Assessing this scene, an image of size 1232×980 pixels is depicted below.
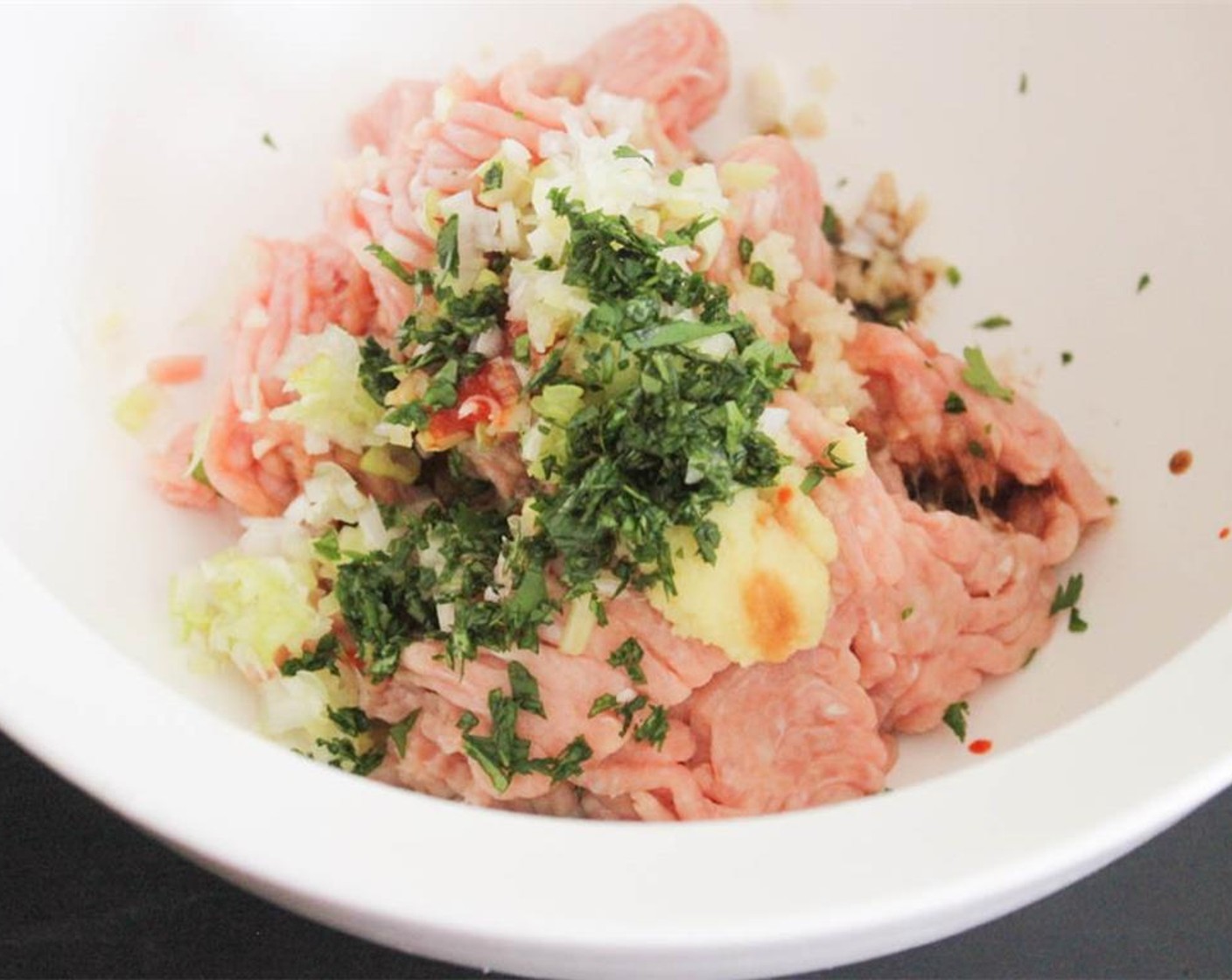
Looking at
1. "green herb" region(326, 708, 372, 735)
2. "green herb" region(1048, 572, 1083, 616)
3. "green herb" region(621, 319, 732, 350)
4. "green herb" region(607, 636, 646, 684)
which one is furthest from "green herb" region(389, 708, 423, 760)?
"green herb" region(1048, 572, 1083, 616)

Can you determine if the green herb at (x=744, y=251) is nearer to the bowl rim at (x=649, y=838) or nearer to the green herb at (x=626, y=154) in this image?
the green herb at (x=626, y=154)

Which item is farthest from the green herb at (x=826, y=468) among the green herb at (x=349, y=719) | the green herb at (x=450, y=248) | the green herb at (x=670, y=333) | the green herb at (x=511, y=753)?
the green herb at (x=349, y=719)

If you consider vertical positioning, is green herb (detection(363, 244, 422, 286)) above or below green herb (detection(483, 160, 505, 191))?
below

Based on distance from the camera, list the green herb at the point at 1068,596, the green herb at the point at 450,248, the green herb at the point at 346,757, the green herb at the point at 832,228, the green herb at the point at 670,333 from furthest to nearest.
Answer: the green herb at the point at 832,228 < the green herb at the point at 1068,596 < the green herb at the point at 450,248 < the green herb at the point at 346,757 < the green herb at the point at 670,333

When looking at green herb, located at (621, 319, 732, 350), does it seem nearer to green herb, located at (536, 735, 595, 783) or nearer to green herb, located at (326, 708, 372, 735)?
green herb, located at (536, 735, 595, 783)

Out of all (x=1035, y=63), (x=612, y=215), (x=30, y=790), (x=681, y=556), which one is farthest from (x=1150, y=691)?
(x=30, y=790)

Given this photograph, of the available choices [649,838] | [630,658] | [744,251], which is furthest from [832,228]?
[649,838]

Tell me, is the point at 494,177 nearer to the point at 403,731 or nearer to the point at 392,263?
the point at 392,263

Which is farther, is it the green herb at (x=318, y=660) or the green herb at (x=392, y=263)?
the green herb at (x=392, y=263)
